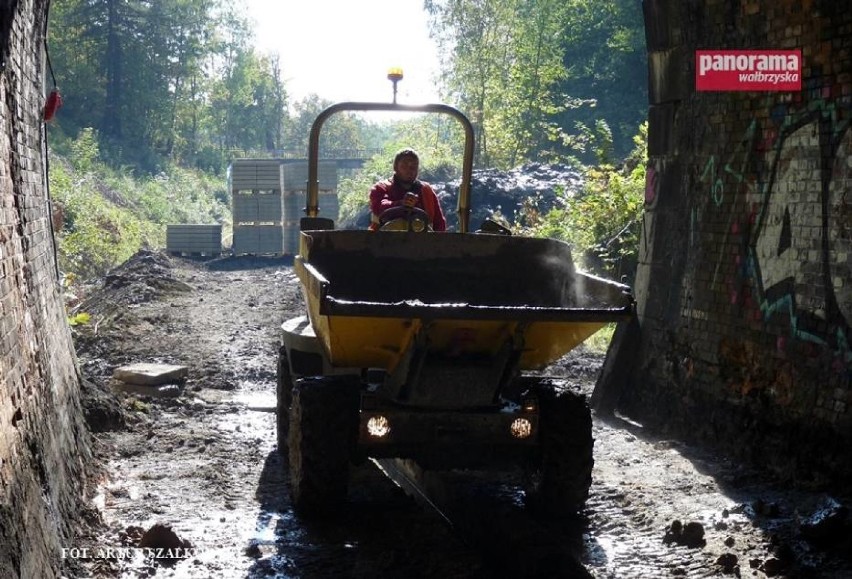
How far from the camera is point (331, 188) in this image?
3023 cm

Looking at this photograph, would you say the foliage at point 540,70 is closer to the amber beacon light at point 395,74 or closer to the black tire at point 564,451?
the amber beacon light at point 395,74

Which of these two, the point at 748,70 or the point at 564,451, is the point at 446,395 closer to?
the point at 564,451

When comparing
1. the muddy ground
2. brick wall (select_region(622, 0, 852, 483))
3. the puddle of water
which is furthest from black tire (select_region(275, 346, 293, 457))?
brick wall (select_region(622, 0, 852, 483))

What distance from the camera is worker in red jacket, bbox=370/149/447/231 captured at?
27.8ft

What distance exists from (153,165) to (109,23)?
7.63 metres

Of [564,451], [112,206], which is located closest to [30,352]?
[564,451]

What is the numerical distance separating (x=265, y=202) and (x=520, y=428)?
78.9 ft

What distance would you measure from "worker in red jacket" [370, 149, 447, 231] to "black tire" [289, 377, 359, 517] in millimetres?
2231

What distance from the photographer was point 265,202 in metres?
29.9

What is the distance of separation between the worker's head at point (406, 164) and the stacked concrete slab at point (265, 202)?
2138 centimetres

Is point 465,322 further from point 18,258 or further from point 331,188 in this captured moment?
point 331,188

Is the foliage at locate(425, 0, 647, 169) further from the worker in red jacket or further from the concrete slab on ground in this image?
the worker in red jacket

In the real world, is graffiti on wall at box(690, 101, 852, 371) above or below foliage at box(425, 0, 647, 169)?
below

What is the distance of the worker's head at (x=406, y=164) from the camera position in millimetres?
8469
